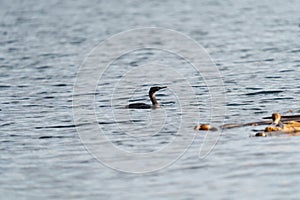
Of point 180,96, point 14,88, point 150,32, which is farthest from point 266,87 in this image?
point 150,32

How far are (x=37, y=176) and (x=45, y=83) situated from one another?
8.96 meters

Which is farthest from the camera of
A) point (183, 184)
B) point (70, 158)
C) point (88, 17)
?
point (88, 17)

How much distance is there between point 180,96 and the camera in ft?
55.6

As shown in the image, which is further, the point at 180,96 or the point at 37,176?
the point at 180,96

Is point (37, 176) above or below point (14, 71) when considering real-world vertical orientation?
below

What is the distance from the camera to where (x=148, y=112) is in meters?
15.0

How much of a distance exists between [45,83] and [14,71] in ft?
8.85

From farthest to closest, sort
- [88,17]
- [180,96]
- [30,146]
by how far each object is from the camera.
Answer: [88,17] < [180,96] < [30,146]

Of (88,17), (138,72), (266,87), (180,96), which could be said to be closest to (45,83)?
(138,72)

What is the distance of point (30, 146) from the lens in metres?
12.8

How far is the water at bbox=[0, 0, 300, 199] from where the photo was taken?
10.3 m

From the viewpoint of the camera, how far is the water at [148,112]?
10320 mm

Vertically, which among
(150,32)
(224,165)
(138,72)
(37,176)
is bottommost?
(37,176)

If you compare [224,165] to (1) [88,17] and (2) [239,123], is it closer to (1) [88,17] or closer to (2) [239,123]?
(2) [239,123]
